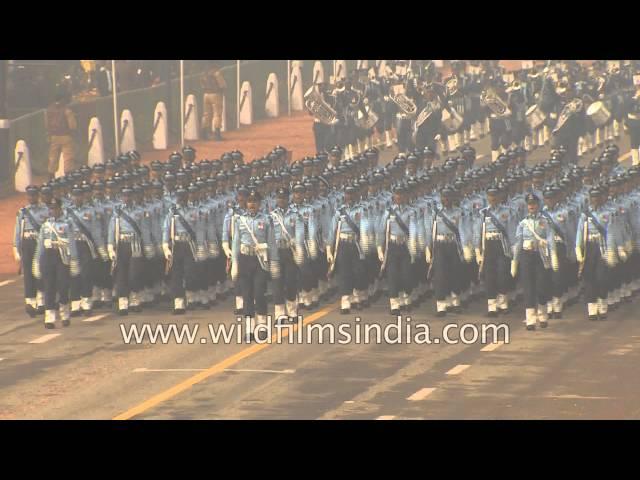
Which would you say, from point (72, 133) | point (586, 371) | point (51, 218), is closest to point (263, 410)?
point (586, 371)

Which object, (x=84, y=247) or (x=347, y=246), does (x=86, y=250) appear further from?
(x=347, y=246)

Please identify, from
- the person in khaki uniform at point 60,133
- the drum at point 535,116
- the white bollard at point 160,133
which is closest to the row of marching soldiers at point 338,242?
the person in khaki uniform at point 60,133

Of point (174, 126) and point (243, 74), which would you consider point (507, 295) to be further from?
point (243, 74)

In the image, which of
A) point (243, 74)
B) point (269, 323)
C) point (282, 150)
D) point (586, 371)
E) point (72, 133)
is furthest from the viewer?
point (243, 74)

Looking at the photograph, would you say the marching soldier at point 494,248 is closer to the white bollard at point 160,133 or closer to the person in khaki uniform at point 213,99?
the white bollard at point 160,133

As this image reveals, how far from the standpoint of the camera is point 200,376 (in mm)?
26188

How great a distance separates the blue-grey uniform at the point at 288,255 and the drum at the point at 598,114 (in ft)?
55.9

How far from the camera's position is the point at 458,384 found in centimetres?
2547

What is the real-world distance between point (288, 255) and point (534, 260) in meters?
3.23

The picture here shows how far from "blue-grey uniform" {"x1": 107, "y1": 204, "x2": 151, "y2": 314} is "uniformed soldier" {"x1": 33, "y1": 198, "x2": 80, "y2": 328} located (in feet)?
2.37

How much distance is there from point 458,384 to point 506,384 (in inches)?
21.8

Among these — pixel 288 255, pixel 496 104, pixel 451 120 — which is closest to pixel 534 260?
pixel 288 255

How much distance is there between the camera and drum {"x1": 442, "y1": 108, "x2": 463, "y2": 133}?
151 ft

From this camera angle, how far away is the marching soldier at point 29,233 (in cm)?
2967
